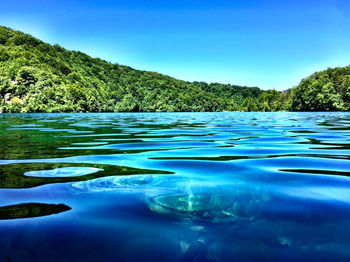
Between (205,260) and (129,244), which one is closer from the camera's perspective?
(205,260)

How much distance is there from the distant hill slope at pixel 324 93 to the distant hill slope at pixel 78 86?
47.8m

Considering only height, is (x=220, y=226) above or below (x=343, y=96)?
below

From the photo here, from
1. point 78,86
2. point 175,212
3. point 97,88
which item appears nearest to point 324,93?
point 78,86

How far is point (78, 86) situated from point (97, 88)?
21197mm

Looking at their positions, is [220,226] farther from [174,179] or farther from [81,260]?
[174,179]

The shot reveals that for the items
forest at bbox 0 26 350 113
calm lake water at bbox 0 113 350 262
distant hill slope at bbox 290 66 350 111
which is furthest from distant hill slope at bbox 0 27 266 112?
calm lake water at bbox 0 113 350 262

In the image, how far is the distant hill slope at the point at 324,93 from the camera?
75000mm

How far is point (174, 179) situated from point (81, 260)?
158cm

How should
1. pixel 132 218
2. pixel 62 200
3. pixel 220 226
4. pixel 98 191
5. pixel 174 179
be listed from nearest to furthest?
pixel 220 226
pixel 132 218
pixel 62 200
pixel 98 191
pixel 174 179

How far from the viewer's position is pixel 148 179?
2.76 m

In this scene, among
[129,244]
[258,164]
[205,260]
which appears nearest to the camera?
[205,260]

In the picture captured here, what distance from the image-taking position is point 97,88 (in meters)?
105

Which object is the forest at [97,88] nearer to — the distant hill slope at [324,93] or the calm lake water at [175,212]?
the distant hill slope at [324,93]

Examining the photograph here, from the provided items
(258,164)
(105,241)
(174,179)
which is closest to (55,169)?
(174,179)
